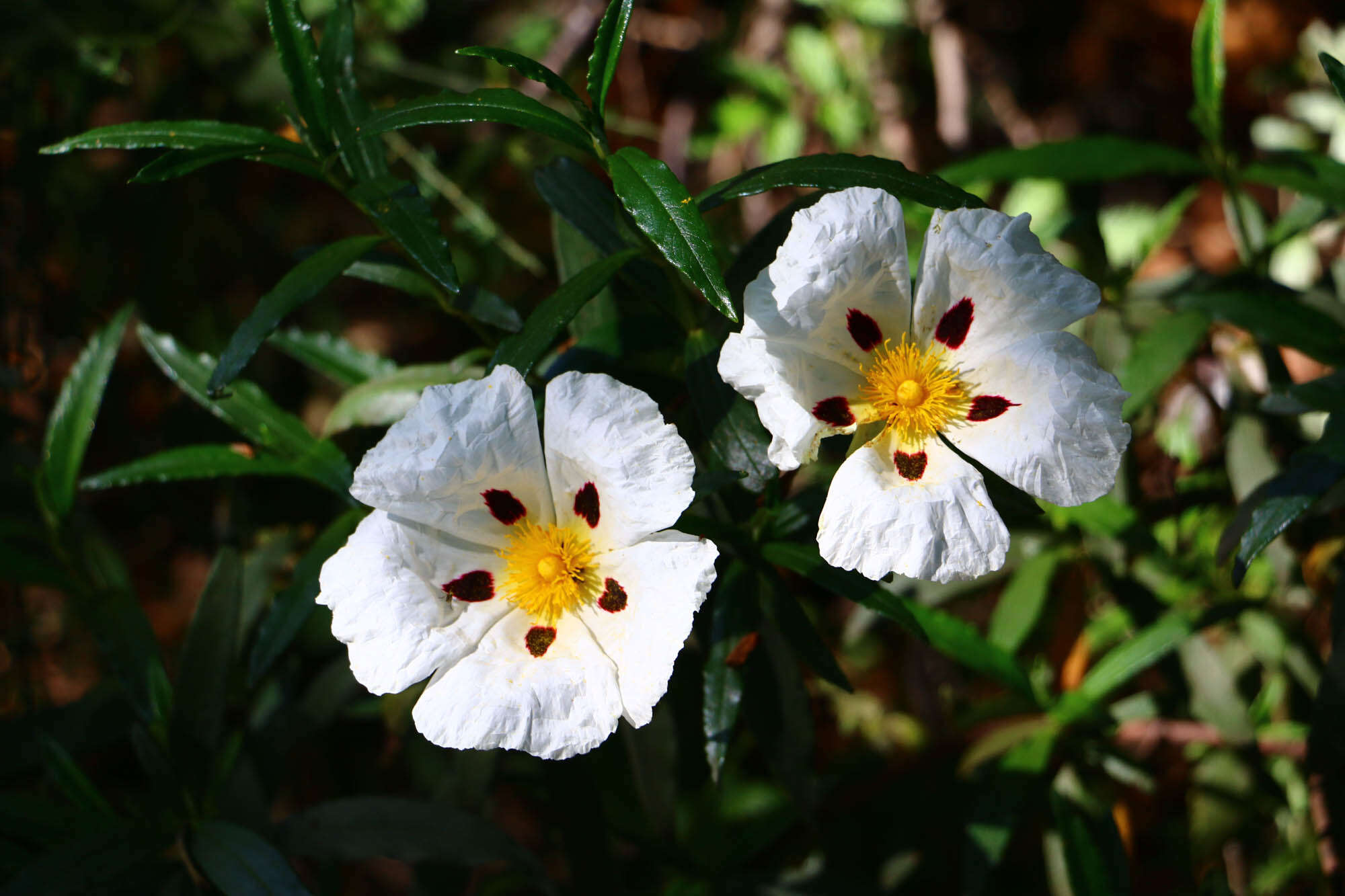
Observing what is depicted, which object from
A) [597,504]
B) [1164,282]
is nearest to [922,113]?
[1164,282]

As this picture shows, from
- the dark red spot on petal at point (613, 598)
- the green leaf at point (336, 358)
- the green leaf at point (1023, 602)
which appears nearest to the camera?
the dark red spot on petal at point (613, 598)

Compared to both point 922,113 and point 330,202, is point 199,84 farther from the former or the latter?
point 922,113

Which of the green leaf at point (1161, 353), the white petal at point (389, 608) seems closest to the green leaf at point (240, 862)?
the white petal at point (389, 608)

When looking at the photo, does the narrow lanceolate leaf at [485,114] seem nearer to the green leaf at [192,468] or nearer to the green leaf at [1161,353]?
the green leaf at [192,468]

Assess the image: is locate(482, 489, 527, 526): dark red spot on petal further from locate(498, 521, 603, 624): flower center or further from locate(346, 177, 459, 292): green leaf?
locate(346, 177, 459, 292): green leaf

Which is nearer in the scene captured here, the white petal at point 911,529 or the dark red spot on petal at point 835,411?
the white petal at point 911,529

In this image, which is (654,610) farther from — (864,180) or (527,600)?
(864,180)
